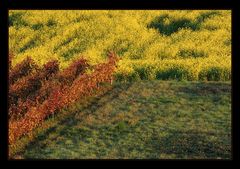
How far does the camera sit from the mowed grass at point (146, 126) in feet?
25.2

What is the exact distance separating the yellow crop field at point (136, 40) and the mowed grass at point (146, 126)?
139cm

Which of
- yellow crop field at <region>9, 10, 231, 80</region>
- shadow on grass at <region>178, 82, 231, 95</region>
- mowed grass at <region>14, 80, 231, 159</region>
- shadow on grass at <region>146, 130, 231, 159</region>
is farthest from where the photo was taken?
yellow crop field at <region>9, 10, 231, 80</region>

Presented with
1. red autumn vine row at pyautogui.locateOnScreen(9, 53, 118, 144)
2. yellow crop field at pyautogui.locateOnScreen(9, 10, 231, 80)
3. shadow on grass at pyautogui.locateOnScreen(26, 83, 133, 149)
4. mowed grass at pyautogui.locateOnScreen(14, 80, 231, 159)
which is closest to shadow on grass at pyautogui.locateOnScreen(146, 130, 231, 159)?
mowed grass at pyautogui.locateOnScreen(14, 80, 231, 159)

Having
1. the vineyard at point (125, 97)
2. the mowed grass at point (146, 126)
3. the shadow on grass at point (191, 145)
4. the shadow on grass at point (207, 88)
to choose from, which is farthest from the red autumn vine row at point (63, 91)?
the shadow on grass at point (191, 145)

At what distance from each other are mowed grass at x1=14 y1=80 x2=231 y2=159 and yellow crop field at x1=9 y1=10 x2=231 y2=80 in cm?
139

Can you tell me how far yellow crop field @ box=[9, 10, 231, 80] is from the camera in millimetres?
12055

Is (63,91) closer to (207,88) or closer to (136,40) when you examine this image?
(207,88)

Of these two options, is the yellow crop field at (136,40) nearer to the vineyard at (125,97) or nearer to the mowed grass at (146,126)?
the vineyard at (125,97)

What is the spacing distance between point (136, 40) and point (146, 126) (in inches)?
289

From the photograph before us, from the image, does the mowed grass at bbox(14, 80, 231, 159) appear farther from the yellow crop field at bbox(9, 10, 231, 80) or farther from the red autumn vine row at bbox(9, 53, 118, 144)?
the yellow crop field at bbox(9, 10, 231, 80)

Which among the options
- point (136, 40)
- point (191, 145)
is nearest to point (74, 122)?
point (191, 145)

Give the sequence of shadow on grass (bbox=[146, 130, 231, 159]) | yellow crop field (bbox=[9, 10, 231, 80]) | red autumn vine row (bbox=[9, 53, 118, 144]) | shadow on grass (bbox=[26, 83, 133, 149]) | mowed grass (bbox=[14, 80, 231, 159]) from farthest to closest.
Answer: yellow crop field (bbox=[9, 10, 231, 80]) < shadow on grass (bbox=[26, 83, 133, 149]) < red autumn vine row (bbox=[9, 53, 118, 144]) < mowed grass (bbox=[14, 80, 231, 159]) < shadow on grass (bbox=[146, 130, 231, 159])
